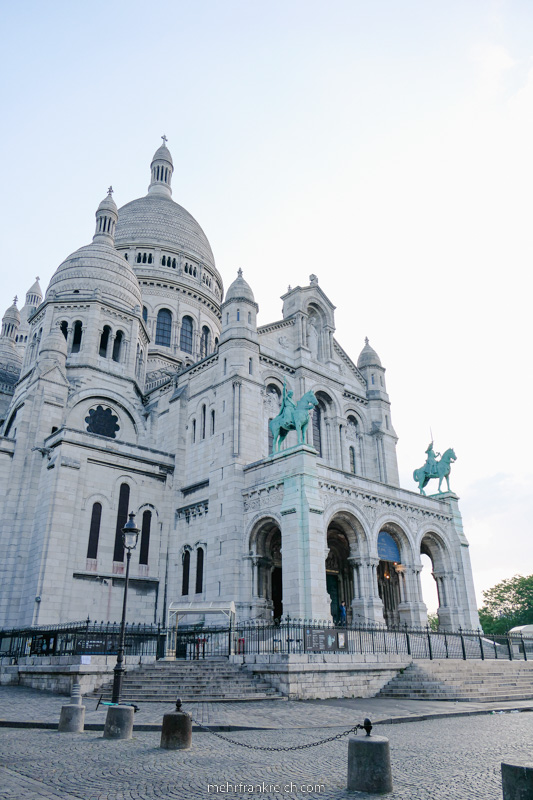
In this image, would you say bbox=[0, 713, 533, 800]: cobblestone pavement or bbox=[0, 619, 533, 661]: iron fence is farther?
bbox=[0, 619, 533, 661]: iron fence

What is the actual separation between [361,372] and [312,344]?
211 inches

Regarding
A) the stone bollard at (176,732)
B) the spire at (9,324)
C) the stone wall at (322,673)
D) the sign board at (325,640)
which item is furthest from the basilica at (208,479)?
the spire at (9,324)

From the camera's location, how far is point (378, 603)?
28.8m

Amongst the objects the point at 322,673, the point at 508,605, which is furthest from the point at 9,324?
the point at 508,605

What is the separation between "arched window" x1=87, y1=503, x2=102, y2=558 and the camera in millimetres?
30906

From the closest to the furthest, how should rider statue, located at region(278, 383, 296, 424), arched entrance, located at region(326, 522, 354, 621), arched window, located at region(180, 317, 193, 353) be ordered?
rider statue, located at region(278, 383, 296, 424) → arched entrance, located at region(326, 522, 354, 621) → arched window, located at region(180, 317, 193, 353)

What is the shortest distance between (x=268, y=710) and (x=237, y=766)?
776 centimetres

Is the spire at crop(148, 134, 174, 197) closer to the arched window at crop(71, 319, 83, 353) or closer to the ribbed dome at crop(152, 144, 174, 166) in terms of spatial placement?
the ribbed dome at crop(152, 144, 174, 166)

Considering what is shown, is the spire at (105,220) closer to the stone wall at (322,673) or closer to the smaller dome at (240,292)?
the smaller dome at (240,292)

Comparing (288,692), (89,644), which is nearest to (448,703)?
(288,692)

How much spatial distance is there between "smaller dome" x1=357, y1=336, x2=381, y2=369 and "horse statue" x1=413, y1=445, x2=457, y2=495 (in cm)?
Result: 888

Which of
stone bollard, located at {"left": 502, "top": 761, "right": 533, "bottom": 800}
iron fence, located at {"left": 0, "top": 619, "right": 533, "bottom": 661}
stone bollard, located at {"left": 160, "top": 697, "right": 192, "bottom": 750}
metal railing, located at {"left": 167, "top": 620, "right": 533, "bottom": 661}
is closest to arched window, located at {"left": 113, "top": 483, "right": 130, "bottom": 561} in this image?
iron fence, located at {"left": 0, "top": 619, "right": 533, "bottom": 661}

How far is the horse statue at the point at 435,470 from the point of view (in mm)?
37125

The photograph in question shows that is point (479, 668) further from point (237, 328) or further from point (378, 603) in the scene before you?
point (237, 328)
